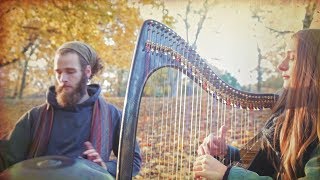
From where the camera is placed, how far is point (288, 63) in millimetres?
2529

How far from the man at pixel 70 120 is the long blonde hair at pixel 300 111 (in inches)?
36.8

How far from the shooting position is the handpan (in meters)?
2.22

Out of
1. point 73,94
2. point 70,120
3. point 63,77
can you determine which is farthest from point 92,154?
point 63,77

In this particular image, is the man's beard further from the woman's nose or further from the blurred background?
the woman's nose

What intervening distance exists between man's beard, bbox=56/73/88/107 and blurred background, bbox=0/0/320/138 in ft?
0.23

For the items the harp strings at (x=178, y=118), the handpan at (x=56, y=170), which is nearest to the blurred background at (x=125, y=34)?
the harp strings at (x=178, y=118)

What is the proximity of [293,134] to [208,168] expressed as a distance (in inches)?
19.8

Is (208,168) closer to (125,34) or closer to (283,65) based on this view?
(283,65)

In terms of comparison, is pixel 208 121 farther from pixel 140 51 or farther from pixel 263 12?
pixel 263 12

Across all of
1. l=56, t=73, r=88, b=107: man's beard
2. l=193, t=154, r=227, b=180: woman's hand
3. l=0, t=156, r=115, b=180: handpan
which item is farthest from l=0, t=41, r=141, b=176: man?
l=193, t=154, r=227, b=180: woman's hand

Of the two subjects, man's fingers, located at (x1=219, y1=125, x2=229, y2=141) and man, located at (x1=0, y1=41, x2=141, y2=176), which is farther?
man, located at (x1=0, y1=41, x2=141, y2=176)

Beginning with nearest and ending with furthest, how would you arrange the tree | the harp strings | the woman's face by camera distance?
the harp strings < the woman's face < the tree

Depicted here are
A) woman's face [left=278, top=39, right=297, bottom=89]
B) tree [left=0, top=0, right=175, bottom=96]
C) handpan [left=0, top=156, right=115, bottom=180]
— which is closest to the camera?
handpan [left=0, top=156, right=115, bottom=180]

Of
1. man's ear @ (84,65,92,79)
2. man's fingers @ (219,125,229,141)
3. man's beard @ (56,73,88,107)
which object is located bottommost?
man's fingers @ (219,125,229,141)
